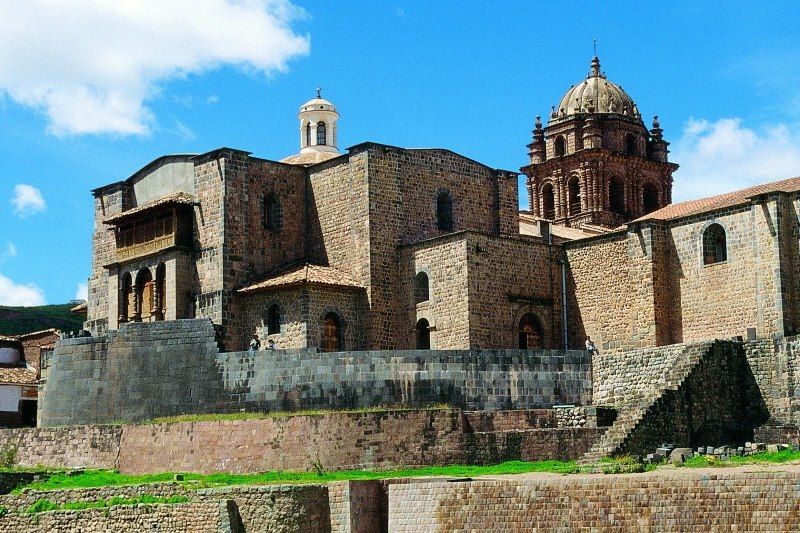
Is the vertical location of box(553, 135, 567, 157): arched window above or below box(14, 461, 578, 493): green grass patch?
above

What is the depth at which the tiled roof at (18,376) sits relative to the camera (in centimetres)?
5000

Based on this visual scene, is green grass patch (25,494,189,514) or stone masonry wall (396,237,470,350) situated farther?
stone masonry wall (396,237,470,350)

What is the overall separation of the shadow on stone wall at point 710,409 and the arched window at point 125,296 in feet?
60.5

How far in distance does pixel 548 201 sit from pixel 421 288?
20.6m

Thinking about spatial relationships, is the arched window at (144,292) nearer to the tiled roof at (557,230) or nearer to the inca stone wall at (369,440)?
the inca stone wall at (369,440)

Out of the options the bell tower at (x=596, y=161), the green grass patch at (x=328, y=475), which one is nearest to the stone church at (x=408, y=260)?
the green grass patch at (x=328, y=475)

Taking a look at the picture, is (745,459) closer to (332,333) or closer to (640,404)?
(640,404)

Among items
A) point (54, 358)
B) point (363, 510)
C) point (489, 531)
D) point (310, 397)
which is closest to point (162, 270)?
point (54, 358)

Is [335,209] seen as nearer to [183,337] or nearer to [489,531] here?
[183,337]

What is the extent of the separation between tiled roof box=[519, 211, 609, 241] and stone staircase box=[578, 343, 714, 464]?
41.5ft

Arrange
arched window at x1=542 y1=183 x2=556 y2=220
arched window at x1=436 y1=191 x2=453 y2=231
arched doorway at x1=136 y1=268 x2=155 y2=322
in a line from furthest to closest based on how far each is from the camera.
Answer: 1. arched window at x1=542 y1=183 x2=556 y2=220
2. arched window at x1=436 y1=191 x2=453 y2=231
3. arched doorway at x1=136 y1=268 x2=155 y2=322

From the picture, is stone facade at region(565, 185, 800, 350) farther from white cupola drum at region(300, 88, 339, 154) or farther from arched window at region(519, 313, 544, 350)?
white cupola drum at region(300, 88, 339, 154)

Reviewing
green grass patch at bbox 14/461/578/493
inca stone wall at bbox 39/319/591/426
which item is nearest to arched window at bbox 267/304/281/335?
inca stone wall at bbox 39/319/591/426

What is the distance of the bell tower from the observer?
5797cm
